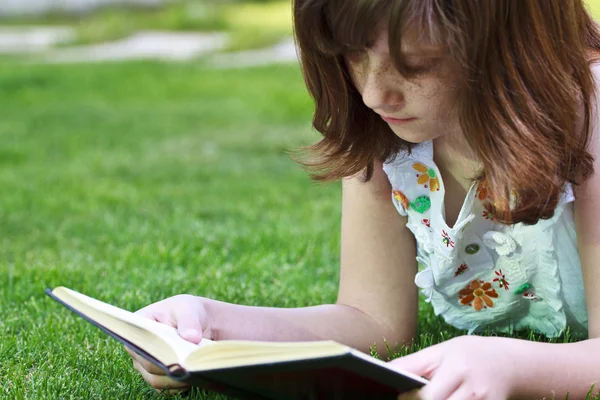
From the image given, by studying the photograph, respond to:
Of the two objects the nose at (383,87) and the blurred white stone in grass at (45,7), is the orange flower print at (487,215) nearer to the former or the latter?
the nose at (383,87)

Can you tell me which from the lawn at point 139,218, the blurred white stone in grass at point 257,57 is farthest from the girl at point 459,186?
the blurred white stone in grass at point 257,57

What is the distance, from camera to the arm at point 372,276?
5.37 feet

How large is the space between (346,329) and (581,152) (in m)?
0.53

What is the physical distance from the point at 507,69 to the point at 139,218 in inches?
80.0

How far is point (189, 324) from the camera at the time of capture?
53.6 inches

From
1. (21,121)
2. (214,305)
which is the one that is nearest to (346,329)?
(214,305)

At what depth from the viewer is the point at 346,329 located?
1.64m

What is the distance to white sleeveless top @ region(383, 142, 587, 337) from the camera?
1.51m

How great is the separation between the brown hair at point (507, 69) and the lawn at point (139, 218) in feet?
1.68

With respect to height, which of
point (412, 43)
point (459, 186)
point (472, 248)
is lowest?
point (472, 248)

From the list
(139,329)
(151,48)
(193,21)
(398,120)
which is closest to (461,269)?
(398,120)

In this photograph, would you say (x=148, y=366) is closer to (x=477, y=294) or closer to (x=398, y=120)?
(x=398, y=120)

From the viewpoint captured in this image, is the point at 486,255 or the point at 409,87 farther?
the point at 486,255

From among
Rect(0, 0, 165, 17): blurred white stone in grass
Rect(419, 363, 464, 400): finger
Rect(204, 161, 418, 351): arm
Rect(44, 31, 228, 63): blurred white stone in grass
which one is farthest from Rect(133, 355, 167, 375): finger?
Rect(0, 0, 165, 17): blurred white stone in grass
